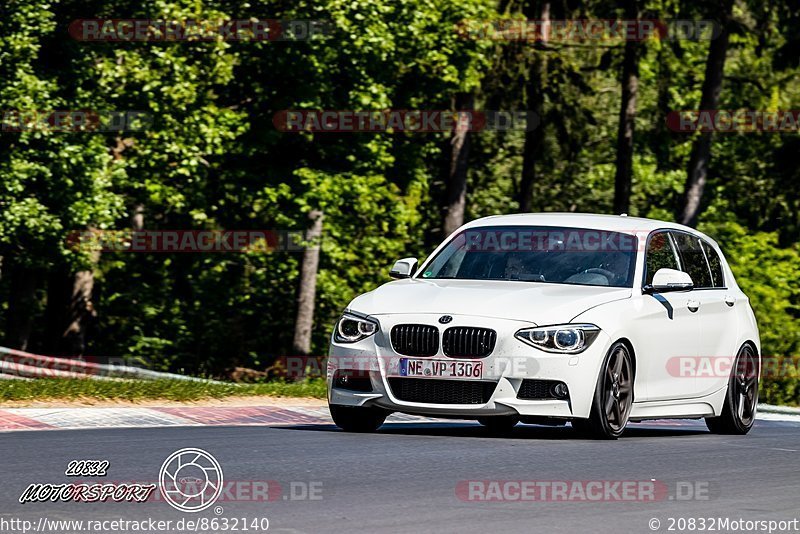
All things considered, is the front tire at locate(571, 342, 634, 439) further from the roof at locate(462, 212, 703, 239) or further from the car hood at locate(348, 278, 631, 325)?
the roof at locate(462, 212, 703, 239)

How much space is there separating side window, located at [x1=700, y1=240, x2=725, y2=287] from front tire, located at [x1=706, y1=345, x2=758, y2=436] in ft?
2.20

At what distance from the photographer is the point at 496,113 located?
40625 millimetres

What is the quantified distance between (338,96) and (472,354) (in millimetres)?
24643

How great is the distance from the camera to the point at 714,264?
Answer: 48.8 feet

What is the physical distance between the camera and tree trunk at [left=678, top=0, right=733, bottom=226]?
37312mm

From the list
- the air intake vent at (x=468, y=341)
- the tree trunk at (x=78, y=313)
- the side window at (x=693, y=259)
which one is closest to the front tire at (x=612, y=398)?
the air intake vent at (x=468, y=341)

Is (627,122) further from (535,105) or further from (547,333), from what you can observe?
(547,333)

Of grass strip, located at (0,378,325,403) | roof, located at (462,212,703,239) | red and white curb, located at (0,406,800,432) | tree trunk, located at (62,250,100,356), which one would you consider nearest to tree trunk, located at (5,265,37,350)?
tree trunk, located at (62,250,100,356)

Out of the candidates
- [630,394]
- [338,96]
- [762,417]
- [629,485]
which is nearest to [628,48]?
[338,96]

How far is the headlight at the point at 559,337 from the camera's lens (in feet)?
38.3

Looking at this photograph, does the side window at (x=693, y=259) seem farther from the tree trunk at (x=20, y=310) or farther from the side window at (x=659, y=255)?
the tree trunk at (x=20, y=310)

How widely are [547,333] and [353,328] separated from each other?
1.59 meters

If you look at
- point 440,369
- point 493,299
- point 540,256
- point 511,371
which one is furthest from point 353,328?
point 540,256

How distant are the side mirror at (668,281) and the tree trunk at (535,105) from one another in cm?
2723
